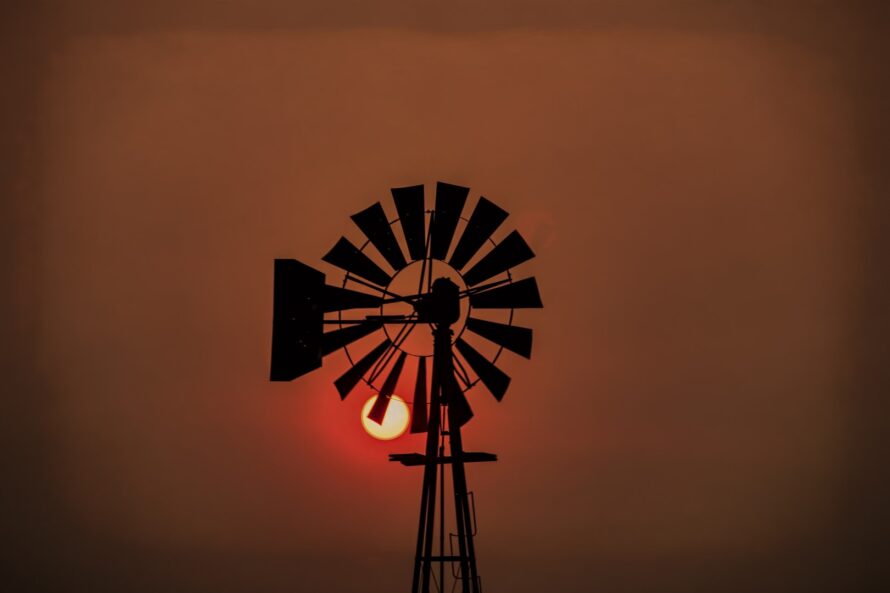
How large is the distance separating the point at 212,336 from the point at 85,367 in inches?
19.2

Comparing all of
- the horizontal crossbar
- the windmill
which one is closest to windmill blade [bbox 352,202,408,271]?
the windmill

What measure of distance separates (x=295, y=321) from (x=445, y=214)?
54cm

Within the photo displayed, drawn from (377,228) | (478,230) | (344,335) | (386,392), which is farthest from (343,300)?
(478,230)

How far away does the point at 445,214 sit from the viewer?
236cm

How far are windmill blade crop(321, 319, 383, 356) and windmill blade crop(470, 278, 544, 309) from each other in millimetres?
312

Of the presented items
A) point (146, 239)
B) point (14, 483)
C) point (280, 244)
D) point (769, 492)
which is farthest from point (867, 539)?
point (14, 483)

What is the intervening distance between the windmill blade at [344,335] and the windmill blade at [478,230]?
30cm

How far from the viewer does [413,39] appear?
3.05 metres

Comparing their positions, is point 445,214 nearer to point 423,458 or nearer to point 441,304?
point 441,304

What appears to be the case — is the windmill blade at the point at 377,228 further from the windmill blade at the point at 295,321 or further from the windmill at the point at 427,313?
the windmill blade at the point at 295,321

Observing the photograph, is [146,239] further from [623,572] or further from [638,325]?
[623,572]

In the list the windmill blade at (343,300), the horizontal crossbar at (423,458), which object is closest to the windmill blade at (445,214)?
the windmill blade at (343,300)

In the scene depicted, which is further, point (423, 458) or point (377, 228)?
point (377, 228)

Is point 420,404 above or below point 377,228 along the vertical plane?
below
